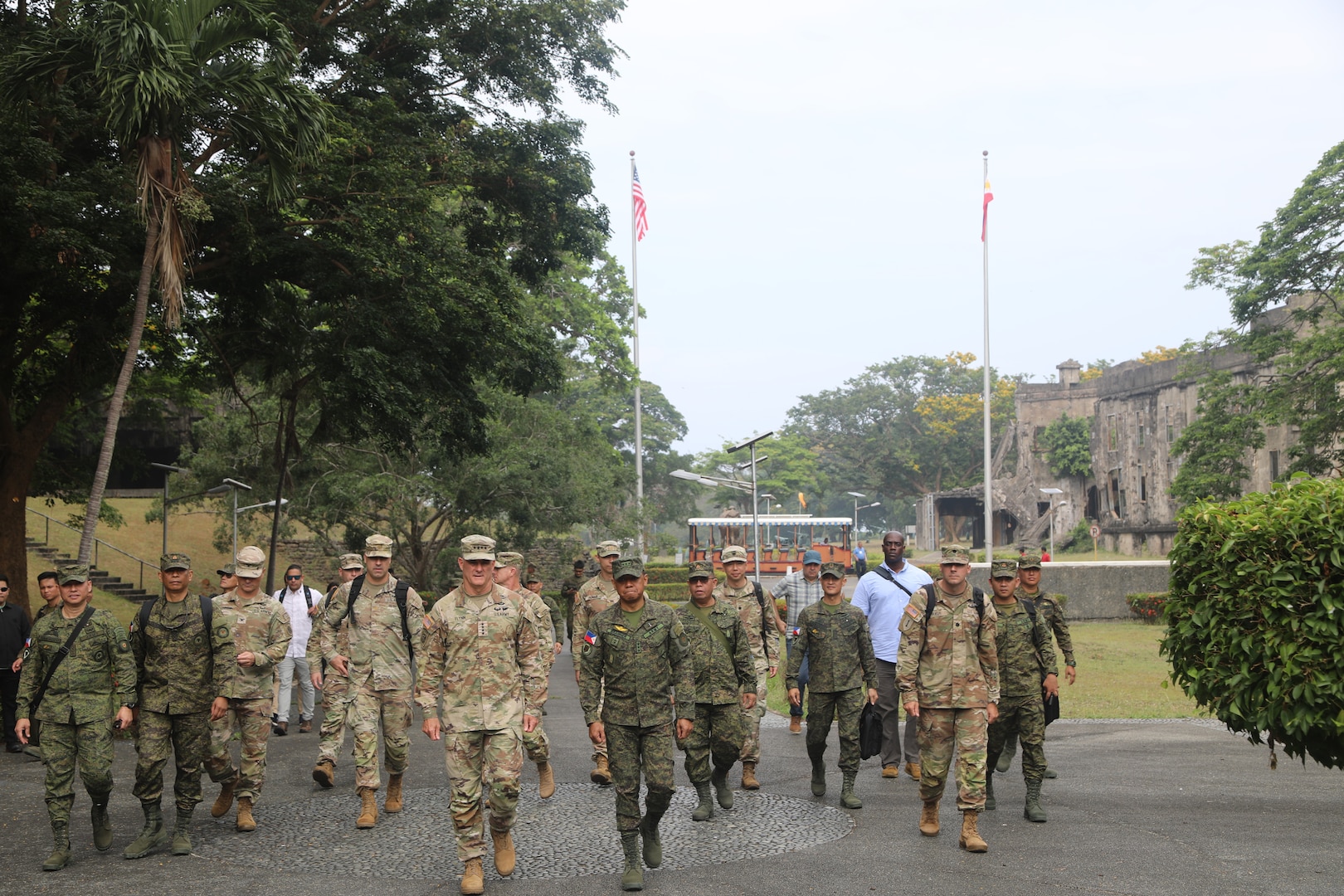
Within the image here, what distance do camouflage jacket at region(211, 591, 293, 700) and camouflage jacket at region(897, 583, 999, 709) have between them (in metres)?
4.76

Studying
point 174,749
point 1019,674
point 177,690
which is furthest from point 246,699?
point 1019,674

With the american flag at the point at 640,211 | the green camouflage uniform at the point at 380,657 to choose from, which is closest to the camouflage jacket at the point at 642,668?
the green camouflage uniform at the point at 380,657

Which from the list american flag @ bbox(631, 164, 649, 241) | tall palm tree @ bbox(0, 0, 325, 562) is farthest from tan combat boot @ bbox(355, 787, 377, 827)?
american flag @ bbox(631, 164, 649, 241)

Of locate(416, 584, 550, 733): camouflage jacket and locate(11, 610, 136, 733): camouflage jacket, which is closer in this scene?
locate(416, 584, 550, 733): camouflage jacket

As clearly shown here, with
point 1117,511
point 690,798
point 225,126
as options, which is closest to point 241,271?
point 225,126

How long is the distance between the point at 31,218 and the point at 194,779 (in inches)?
294

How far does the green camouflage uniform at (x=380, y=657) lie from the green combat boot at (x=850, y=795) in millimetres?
3343

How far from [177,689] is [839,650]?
4.84 metres

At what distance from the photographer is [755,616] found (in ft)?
31.8

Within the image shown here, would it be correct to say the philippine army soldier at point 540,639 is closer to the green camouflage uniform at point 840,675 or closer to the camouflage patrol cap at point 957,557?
the green camouflage uniform at point 840,675

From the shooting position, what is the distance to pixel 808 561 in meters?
11.3

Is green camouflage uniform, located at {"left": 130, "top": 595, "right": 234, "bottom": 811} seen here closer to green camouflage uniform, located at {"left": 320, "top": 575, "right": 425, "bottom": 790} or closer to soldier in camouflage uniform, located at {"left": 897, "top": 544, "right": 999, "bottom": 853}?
green camouflage uniform, located at {"left": 320, "top": 575, "right": 425, "bottom": 790}

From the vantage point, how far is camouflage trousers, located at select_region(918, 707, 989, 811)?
24.0 feet

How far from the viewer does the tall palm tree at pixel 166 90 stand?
427 inches
